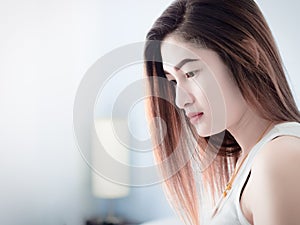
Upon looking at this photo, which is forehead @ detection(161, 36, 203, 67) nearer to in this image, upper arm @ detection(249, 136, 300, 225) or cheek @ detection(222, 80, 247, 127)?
cheek @ detection(222, 80, 247, 127)

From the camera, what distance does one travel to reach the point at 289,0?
6.52 ft

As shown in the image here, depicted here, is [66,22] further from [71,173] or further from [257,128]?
[257,128]

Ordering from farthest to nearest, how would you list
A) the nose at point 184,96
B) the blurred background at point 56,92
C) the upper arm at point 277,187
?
1. the blurred background at point 56,92
2. the nose at point 184,96
3. the upper arm at point 277,187

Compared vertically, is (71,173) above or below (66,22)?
below

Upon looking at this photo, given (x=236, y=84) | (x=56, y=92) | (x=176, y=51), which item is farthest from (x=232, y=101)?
(x=56, y=92)

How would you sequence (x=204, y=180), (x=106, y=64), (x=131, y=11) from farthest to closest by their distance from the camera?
(x=131, y=11)
(x=204, y=180)
(x=106, y=64)

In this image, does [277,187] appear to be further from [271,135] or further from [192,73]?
[192,73]

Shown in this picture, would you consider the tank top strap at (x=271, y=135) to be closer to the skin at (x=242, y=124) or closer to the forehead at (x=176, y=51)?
the skin at (x=242, y=124)

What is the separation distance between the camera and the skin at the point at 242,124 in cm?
63

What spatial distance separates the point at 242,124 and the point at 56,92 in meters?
1.21

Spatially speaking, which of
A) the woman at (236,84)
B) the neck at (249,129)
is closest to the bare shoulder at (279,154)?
the woman at (236,84)

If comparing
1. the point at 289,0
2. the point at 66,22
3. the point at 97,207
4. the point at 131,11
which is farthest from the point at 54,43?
the point at 289,0

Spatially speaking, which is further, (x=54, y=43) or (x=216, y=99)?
(x=54, y=43)

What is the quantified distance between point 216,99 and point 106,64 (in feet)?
0.72
